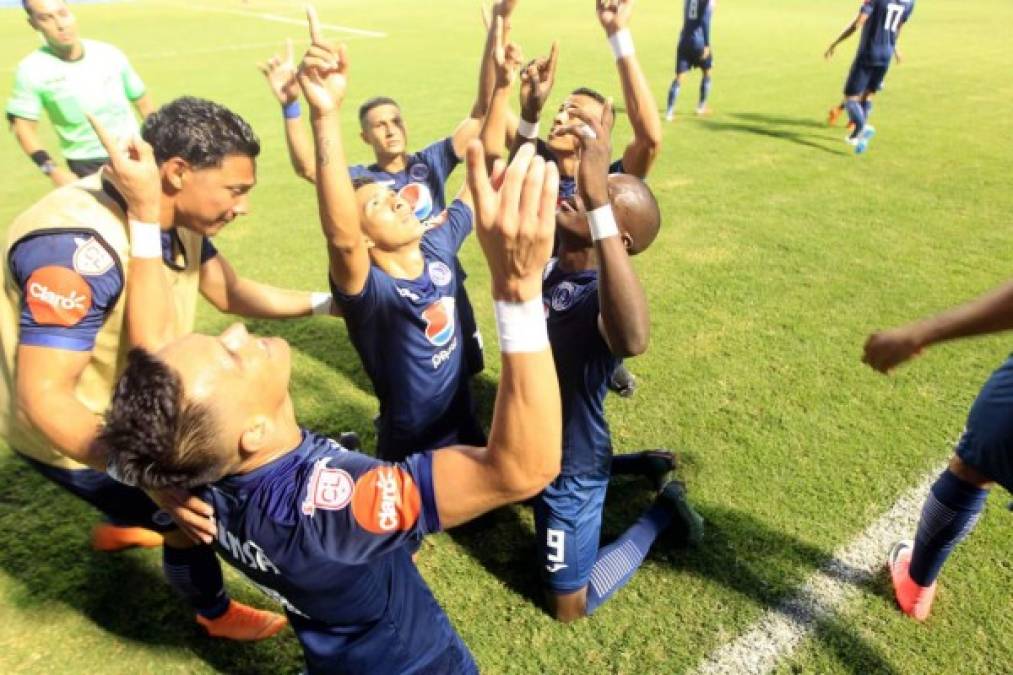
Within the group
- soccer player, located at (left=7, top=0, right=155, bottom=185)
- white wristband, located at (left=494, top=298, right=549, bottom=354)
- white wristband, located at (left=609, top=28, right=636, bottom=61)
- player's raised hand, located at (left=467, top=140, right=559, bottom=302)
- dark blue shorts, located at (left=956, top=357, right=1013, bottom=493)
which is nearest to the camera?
player's raised hand, located at (left=467, top=140, right=559, bottom=302)

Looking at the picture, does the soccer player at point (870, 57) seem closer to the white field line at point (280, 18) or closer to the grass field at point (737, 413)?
the grass field at point (737, 413)

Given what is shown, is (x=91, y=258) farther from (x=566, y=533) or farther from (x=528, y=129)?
(x=528, y=129)

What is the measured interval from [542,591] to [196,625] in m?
1.75

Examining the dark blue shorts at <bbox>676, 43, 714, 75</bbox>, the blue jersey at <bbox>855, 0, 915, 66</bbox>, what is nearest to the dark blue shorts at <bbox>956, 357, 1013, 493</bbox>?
the blue jersey at <bbox>855, 0, 915, 66</bbox>

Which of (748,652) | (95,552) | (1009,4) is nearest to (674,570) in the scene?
(748,652)

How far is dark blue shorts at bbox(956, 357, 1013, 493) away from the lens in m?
2.53

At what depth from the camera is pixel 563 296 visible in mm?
3168

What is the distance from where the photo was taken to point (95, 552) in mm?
3828

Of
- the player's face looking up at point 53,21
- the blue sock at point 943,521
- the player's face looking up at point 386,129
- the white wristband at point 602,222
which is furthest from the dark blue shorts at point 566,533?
the player's face looking up at point 53,21

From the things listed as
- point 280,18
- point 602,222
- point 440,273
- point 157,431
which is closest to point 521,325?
point 157,431

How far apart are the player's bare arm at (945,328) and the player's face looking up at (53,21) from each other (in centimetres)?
632

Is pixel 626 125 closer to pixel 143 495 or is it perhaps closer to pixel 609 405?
pixel 609 405

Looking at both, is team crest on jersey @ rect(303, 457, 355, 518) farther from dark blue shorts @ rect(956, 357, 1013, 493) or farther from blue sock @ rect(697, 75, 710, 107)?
blue sock @ rect(697, 75, 710, 107)

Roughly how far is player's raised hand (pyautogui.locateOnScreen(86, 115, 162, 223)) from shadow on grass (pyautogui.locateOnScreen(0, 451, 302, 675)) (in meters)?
2.12
